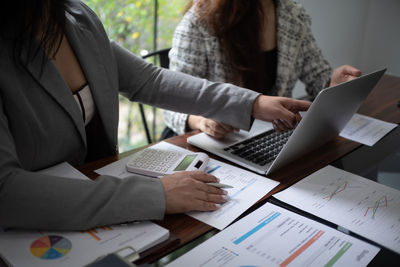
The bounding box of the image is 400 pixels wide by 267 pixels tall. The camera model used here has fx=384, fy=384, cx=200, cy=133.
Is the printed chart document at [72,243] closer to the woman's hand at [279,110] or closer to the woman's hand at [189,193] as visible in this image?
the woman's hand at [189,193]

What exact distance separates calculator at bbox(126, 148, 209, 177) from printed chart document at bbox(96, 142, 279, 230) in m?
0.03

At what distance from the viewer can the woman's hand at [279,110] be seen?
1.12 meters

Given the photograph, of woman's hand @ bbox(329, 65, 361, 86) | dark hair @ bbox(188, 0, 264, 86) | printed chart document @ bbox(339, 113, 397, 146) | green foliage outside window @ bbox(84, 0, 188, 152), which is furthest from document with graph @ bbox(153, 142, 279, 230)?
green foliage outside window @ bbox(84, 0, 188, 152)

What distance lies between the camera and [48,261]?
661mm

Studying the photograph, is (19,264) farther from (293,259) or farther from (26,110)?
(293,259)

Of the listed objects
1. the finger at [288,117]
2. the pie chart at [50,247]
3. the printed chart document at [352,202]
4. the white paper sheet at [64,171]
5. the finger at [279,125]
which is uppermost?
the finger at [288,117]

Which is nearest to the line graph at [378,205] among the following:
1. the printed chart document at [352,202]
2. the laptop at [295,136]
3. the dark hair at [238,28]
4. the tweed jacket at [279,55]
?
the printed chart document at [352,202]

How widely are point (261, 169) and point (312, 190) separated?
14cm

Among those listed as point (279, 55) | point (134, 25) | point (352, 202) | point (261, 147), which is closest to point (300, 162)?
point (261, 147)

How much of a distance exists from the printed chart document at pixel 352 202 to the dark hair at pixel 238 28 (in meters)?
0.70

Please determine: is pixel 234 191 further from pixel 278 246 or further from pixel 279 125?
pixel 279 125

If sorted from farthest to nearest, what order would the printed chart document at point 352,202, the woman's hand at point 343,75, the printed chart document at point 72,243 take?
the woman's hand at point 343,75
the printed chart document at point 352,202
the printed chart document at point 72,243

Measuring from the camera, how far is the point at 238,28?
1.58 metres

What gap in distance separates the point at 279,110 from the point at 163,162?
1.23 feet
